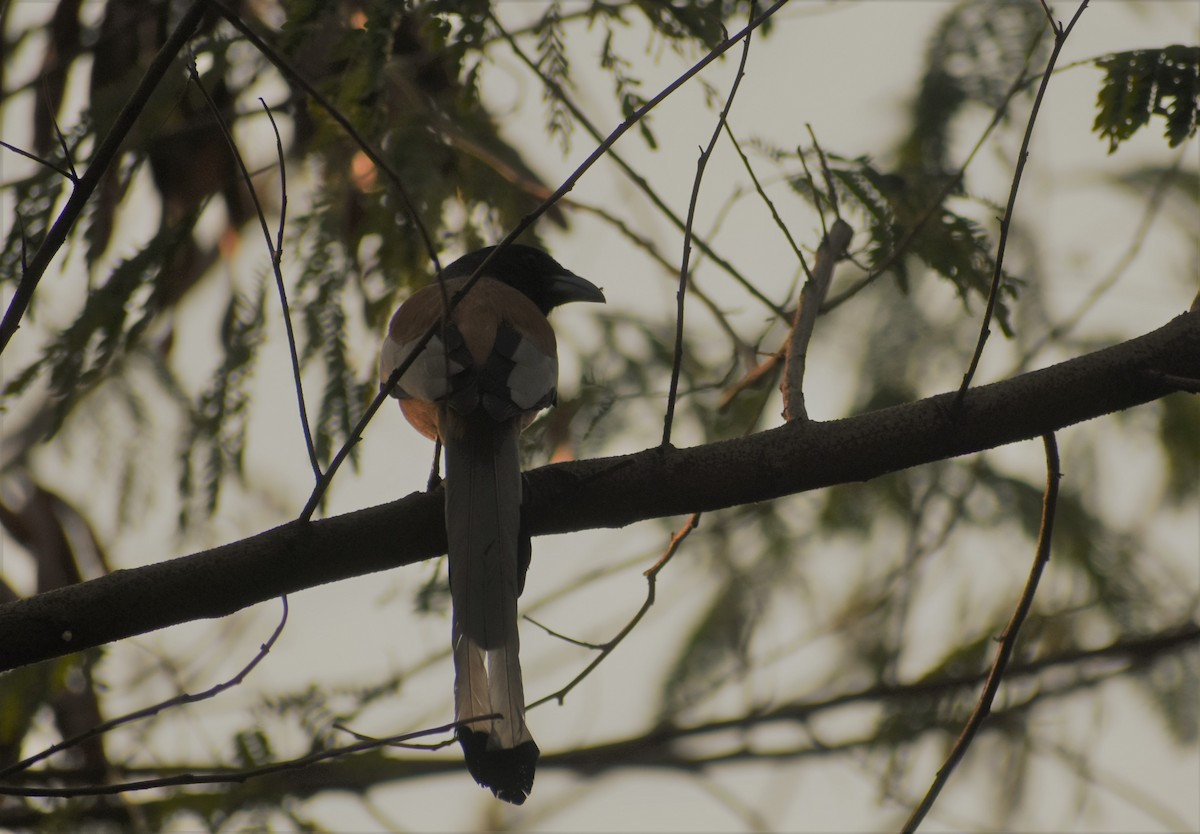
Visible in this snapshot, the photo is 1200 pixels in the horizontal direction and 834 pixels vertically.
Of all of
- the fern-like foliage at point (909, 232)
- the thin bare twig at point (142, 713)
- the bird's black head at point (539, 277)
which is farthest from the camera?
the bird's black head at point (539, 277)

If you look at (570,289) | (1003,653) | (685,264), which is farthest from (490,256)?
(570,289)

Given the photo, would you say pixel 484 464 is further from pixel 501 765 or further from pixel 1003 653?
pixel 1003 653

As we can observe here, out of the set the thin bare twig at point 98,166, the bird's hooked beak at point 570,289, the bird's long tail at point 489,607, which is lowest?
the bird's long tail at point 489,607

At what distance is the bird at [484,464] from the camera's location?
2959 mm

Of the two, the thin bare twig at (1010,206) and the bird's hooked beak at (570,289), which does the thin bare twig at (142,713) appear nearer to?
the thin bare twig at (1010,206)

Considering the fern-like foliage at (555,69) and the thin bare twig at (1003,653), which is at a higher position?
the fern-like foliage at (555,69)

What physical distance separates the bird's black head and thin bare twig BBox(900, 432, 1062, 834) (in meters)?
2.46

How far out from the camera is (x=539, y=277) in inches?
209

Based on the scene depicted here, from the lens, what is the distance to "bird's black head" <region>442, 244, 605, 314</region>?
522 cm

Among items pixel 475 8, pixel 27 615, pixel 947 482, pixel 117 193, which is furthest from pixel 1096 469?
pixel 27 615

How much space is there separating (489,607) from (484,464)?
0.40m

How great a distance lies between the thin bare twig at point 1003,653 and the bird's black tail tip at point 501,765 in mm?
809

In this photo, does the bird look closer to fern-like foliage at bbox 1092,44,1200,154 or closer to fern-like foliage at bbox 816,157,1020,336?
fern-like foliage at bbox 816,157,1020,336

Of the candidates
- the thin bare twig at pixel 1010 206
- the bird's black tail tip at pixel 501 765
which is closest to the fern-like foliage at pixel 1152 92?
the thin bare twig at pixel 1010 206
